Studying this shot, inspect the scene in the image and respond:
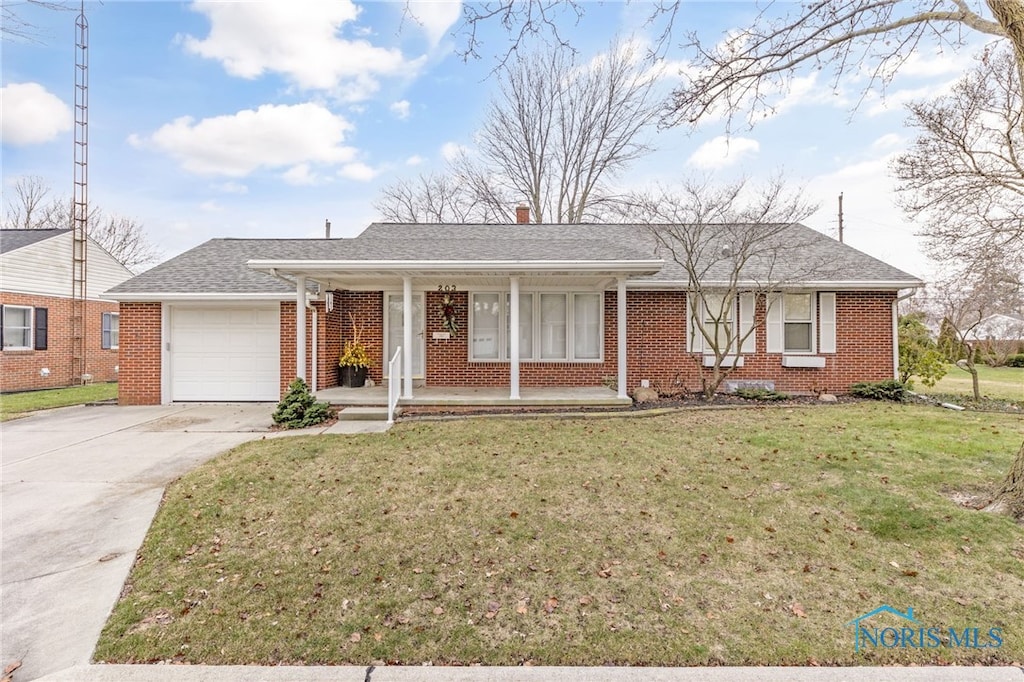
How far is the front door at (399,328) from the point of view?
10.8 m

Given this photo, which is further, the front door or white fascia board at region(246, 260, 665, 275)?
the front door

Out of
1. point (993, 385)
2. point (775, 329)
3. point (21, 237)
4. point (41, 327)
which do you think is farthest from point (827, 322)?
point (21, 237)

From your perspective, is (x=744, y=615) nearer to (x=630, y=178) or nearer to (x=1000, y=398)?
(x=1000, y=398)

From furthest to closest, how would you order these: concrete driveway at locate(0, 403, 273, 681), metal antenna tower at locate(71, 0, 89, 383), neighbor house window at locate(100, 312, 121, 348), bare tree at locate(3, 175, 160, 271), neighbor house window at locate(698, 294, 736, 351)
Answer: bare tree at locate(3, 175, 160, 271) → neighbor house window at locate(100, 312, 121, 348) → metal antenna tower at locate(71, 0, 89, 383) → neighbor house window at locate(698, 294, 736, 351) → concrete driveway at locate(0, 403, 273, 681)

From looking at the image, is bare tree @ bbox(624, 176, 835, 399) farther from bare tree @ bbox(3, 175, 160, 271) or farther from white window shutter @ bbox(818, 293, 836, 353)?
bare tree @ bbox(3, 175, 160, 271)

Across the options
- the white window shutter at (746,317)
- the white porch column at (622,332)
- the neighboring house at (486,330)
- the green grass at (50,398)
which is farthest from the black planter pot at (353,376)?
the white window shutter at (746,317)

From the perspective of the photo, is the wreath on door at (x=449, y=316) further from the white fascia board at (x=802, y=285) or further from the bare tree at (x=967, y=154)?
the bare tree at (x=967, y=154)

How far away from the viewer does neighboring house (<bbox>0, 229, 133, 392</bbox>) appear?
13.3m

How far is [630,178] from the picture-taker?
21609 millimetres

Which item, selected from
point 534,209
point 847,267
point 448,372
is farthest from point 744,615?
point 534,209

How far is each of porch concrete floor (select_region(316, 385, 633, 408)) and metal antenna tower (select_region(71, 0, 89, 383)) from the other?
1110cm

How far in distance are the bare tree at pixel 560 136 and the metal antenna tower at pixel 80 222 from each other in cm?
1362

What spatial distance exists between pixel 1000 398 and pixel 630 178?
50.0ft

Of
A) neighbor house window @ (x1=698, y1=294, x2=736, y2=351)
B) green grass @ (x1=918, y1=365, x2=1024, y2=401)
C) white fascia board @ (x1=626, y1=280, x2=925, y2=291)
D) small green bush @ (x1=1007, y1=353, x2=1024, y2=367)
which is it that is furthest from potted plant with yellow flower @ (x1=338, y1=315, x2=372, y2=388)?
small green bush @ (x1=1007, y1=353, x2=1024, y2=367)
